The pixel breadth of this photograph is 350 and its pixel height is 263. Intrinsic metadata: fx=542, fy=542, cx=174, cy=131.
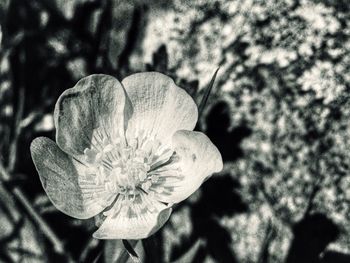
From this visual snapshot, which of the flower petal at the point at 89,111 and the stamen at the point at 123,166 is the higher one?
the flower petal at the point at 89,111

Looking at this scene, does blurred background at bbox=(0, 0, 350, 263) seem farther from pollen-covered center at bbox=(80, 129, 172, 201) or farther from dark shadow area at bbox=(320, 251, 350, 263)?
pollen-covered center at bbox=(80, 129, 172, 201)

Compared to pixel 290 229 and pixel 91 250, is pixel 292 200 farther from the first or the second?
pixel 91 250

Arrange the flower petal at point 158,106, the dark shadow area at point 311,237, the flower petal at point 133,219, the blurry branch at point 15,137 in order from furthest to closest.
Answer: the blurry branch at point 15,137
the dark shadow area at point 311,237
the flower petal at point 158,106
the flower petal at point 133,219

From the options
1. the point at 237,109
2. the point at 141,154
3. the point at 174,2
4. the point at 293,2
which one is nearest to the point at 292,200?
the point at 237,109

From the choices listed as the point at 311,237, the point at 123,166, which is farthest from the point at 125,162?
the point at 311,237

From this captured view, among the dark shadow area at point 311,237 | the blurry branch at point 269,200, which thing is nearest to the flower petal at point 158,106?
the blurry branch at point 269,200

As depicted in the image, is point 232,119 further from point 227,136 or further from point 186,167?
point 186,167

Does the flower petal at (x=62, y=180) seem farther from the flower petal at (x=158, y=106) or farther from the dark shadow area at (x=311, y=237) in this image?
the dark shadow area at (x=311, y=237)
